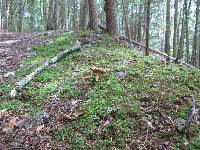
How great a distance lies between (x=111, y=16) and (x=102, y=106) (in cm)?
703

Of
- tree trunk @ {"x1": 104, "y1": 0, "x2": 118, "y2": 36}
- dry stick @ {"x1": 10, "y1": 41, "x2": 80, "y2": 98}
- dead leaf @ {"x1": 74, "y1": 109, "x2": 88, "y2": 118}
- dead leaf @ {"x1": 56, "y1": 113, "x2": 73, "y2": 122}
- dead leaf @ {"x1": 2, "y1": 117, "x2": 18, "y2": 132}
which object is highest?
tree trunk @ {"x1": 104, "y1": 0, "x2": 118, "y2": 36}

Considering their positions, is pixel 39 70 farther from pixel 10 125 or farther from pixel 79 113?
pixel 79 113

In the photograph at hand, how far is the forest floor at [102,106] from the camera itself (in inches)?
226

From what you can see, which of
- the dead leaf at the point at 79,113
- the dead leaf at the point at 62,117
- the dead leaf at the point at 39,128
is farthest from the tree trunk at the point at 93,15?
the dead leaf at the point at 39,128

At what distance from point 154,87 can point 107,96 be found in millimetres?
1176

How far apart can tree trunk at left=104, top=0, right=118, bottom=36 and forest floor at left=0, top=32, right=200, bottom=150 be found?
11.3 ft

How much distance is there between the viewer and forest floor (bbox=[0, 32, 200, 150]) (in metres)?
5.74

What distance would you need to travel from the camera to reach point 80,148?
18.2 feet

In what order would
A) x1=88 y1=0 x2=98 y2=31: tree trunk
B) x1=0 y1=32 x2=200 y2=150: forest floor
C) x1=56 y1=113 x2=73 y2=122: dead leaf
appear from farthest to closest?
x1=88 y1=0 x2=98 y2=31: tree trunk, x1=56 y1=113 x2=73 y2=122: dead leaf, x1=0 y1=32 x2=200 y2=150: forest floor

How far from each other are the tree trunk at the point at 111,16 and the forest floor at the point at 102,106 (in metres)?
3.46

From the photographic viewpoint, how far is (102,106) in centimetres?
664

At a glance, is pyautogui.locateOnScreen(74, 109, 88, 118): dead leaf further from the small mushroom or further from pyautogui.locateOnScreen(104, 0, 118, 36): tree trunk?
pyautogui.locateOnScreen(104, 0, 118, 36): tree trunk

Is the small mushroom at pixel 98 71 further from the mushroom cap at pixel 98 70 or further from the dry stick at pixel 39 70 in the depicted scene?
the dry stick at pixel 39 70

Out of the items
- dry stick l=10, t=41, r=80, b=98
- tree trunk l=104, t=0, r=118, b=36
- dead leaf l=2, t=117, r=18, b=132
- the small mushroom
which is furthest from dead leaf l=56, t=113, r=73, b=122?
tree trunk l=104, t=0, r=118, b=36
